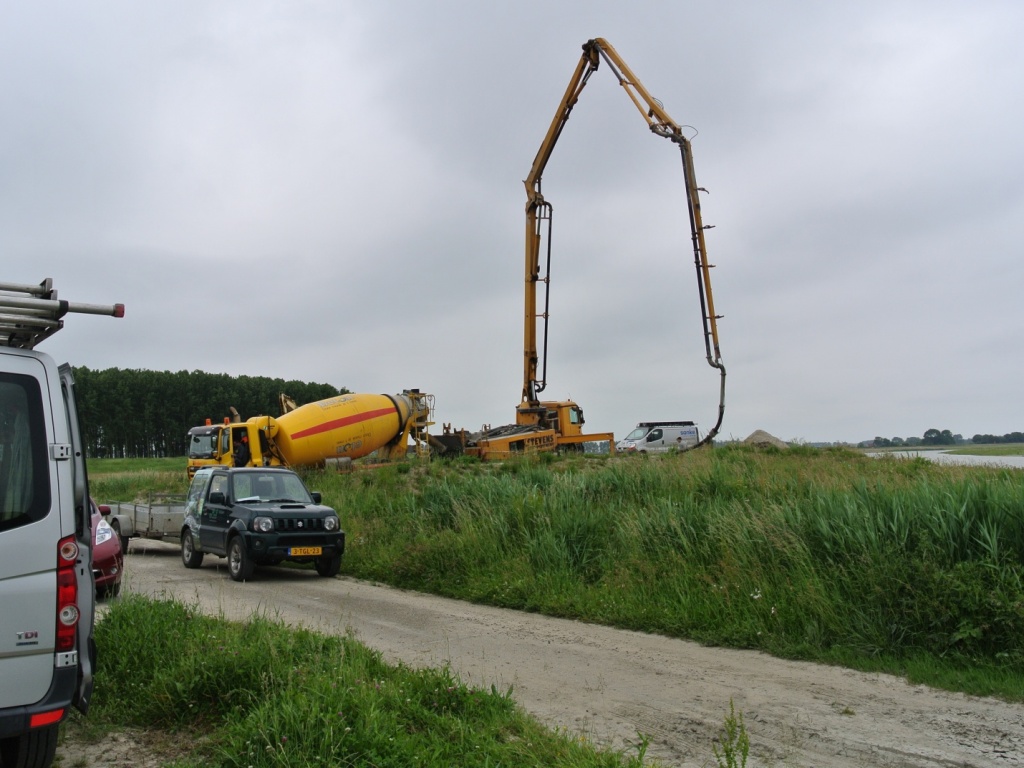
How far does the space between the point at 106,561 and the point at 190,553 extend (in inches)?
212

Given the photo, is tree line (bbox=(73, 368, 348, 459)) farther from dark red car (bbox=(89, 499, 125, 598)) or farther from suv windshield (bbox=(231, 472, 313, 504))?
dark red car (bbox=(89, 499, 125, 598))

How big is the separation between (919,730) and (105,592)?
9383 millimetres

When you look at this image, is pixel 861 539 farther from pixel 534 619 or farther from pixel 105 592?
pixel 105 592

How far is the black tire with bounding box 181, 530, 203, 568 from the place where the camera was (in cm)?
1573

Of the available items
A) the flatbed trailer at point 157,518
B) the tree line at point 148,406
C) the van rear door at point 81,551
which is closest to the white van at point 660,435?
the flatbed trailer at point 157,518

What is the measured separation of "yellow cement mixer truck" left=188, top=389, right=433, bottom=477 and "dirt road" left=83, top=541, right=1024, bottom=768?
1706 cm

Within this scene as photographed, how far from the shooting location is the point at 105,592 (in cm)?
1075

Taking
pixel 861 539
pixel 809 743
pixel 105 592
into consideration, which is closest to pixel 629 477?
pixel 861 539

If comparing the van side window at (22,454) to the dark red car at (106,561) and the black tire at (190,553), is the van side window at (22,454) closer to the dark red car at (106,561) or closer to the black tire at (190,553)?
the dark red car at (106,561)

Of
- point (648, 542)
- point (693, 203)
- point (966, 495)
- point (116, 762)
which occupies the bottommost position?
point (116, 762)

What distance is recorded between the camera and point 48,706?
4.38 m

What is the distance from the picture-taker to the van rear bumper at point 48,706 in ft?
13.9

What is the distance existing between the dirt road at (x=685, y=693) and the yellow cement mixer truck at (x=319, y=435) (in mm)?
17058

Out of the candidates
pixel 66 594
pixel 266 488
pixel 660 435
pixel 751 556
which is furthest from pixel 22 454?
pixel 660 435
